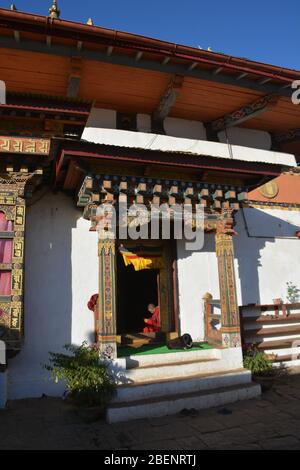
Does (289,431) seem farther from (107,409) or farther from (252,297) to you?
(252,297)

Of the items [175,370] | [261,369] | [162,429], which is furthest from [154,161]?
[261,369]

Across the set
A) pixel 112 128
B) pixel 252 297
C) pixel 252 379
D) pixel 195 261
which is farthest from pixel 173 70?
pixel 252 379

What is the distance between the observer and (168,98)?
7.54 m

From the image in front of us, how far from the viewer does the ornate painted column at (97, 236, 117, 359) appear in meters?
5.70

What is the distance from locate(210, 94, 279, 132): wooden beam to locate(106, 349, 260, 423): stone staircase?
5.05 meters

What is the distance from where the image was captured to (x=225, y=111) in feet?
27.4

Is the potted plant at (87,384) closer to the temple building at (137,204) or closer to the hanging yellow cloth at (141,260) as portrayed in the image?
the temple building at (137,204)

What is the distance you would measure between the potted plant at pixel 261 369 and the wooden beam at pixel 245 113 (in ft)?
16.5

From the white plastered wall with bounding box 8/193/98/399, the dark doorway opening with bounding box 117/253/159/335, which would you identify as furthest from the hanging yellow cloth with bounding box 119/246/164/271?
the dark doorway opening with bounding box 117/253/159/335

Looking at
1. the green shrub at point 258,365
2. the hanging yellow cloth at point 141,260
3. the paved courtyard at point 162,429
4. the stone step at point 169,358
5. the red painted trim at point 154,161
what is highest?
the red painted trim at point 154,161

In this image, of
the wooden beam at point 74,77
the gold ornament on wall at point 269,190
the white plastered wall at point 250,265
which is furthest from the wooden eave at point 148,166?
the gold ornament on wall at point 269,190

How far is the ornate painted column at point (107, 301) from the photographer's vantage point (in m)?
5.70

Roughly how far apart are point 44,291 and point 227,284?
3.28 metres

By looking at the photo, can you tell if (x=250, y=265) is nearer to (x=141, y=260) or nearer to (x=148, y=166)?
(x=141, y=260)
